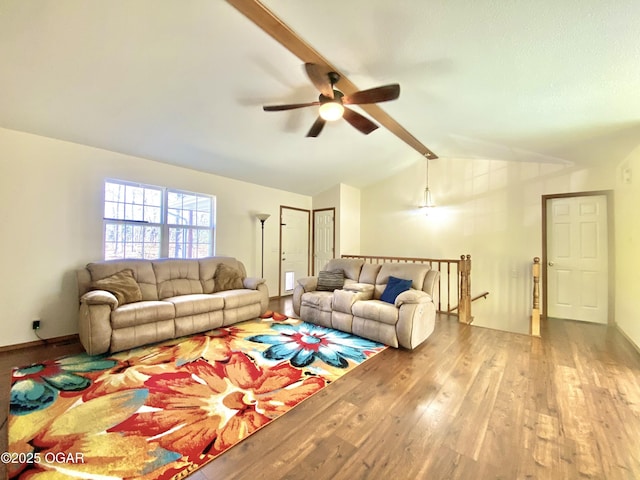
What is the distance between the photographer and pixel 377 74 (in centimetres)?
269

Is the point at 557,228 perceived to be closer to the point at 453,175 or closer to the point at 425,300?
the point at 453,175

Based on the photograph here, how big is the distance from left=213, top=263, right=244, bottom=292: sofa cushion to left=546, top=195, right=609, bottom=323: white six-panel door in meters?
5.05

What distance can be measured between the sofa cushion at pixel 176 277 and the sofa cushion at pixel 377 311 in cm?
233

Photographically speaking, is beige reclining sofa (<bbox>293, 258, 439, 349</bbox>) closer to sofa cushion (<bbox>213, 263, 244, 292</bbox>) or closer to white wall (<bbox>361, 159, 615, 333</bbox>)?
sofa cushion (<bbox>213, 263, 244, 292</bbox>)

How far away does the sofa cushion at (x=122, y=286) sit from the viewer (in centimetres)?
305

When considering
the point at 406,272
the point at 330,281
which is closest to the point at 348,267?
the point at 330,281

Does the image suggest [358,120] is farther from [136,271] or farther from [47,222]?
[47,222]

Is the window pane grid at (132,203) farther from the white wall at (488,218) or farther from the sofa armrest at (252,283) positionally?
the white wall at (488,218)

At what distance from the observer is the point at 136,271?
3.54m

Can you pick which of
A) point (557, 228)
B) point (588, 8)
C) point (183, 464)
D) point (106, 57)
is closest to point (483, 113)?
point (588, 8)

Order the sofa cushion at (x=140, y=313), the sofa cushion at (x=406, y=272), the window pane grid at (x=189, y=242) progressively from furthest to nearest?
the window pane grid at (x=189, y=242) → the sofa cushion at (x=406, y=272) → the sofa cushion at (x=140, y=313)

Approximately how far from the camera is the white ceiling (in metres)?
1.81

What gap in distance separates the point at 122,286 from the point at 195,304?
83cm

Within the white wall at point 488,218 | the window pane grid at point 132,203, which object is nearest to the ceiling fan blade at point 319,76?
the window pane grid at point 132,203
